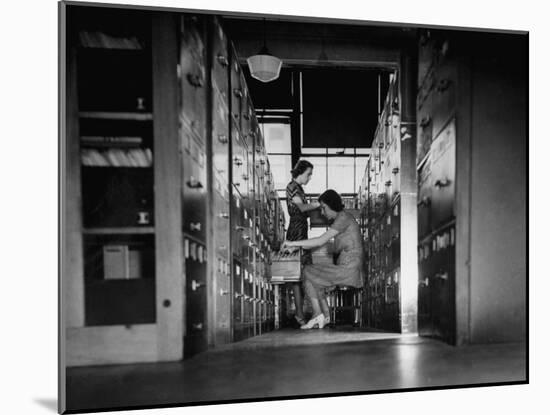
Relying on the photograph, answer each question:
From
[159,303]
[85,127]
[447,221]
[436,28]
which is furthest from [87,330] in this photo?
[436,28]

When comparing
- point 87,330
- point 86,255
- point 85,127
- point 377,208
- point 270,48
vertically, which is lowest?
point 87,330

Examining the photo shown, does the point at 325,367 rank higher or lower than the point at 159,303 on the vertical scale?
lower

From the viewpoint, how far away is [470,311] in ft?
9.20

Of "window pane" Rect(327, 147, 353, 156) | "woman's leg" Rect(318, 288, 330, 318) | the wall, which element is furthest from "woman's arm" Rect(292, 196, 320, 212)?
the wall

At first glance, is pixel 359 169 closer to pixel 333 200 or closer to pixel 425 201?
pixel 333 200

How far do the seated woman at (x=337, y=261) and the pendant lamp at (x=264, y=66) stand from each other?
550 millimetres

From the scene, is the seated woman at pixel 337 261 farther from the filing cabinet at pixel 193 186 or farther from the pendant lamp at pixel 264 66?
the pendant lamp at pixel 264 66

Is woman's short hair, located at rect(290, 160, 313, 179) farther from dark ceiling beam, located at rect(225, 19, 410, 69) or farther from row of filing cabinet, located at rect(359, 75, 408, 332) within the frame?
dark ceiling beam, located at rect(225, 19, 410, 69)

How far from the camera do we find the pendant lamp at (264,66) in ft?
8.86

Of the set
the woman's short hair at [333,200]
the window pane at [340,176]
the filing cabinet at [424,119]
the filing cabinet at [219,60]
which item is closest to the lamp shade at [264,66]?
the filing cabinet at [219,60]

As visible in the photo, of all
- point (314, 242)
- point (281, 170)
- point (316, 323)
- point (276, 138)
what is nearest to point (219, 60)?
point (276, 138)

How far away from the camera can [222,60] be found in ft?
8.64

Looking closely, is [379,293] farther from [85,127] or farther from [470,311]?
[85,127]

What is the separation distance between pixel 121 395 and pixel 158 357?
21 centimetres
